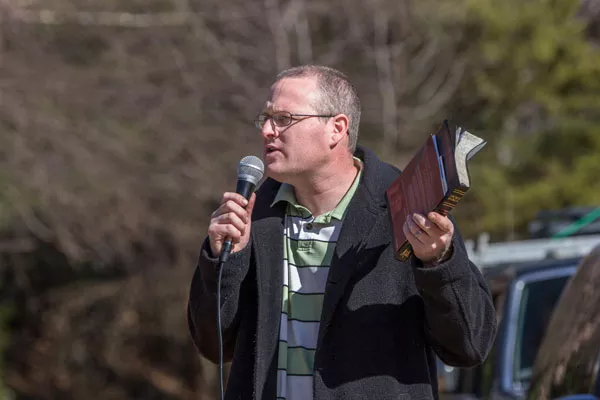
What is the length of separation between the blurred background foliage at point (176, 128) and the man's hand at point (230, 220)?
9.18 m

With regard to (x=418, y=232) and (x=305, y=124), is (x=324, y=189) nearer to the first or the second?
(x=305, y=124)

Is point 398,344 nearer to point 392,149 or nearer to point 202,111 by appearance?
point 202,111

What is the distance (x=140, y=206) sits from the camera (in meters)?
13.8

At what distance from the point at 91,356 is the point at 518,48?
7.70 metres

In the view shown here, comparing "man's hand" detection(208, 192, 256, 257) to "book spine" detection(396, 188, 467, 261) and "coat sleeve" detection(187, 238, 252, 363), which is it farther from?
"book spine" detection(396, 188, 467, 261)

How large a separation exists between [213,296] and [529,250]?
465cm

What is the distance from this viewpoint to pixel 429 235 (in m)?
3.22

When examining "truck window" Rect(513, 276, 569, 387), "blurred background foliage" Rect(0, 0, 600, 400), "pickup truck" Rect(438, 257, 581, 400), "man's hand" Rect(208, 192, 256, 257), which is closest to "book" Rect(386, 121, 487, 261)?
"man's hand" Rect(208, 192, 256, 257)

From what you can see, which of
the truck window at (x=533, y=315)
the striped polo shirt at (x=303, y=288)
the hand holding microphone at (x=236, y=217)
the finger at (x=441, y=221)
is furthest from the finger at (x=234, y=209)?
the truck window at (x=533, y=315)

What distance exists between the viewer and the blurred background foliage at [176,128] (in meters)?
13.1

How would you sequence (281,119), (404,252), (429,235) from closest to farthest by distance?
1. (429,235)
2. (404,252)
3. (281,119)

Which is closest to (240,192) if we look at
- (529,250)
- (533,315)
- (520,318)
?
(520,318)

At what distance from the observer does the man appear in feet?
11.5

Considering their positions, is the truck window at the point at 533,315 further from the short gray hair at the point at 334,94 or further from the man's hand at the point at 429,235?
the man's hand at the point at 429,235
